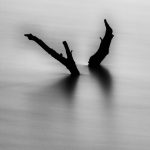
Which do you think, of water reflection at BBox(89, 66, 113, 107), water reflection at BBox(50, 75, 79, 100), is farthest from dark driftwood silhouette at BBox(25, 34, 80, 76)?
water reflection at BBox(89, 66, 113, 107)

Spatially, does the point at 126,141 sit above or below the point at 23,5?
above

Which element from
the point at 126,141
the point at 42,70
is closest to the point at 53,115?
the point at 126,141

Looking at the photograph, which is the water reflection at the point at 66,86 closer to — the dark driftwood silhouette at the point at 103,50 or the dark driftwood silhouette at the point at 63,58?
the dark driftwood silhouette at the point at 63,58

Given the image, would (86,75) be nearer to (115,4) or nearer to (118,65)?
(118,65)

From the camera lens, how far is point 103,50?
649 cm

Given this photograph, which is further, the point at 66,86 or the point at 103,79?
the point at 103,79

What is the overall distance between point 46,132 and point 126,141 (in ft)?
1.61

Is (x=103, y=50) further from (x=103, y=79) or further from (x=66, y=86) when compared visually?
(x=66, y=86)

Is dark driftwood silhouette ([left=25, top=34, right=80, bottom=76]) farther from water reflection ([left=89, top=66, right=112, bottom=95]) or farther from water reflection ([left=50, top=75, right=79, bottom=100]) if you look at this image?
water reflection ([left=89, top=66, right=112, bottom=95])

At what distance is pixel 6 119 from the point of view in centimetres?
538

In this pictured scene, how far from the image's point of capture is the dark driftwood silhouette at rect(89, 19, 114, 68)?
6.32 metres

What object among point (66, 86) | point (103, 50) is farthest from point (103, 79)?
point (66, 86)

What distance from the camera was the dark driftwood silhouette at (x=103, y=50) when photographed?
6.32 m

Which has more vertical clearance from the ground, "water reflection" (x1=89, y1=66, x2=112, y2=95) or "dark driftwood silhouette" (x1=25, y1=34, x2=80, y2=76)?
"dark driftwood silhouette" (x1=25, y1=34, x2=80, y2=76)
